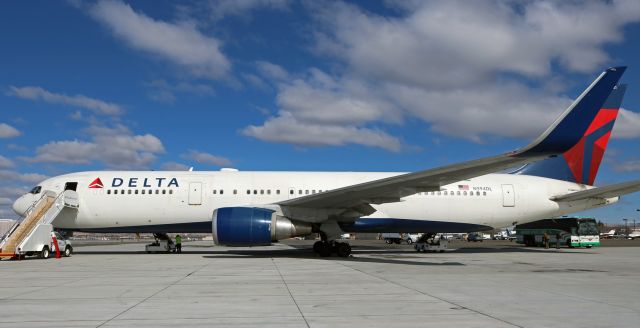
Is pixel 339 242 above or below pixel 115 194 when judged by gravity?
below

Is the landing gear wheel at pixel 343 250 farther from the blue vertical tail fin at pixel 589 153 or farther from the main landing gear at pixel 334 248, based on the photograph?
the blue vertical tail fin at pixel 589 153

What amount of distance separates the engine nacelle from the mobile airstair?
21.4 ft

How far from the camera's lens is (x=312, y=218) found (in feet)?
55.1

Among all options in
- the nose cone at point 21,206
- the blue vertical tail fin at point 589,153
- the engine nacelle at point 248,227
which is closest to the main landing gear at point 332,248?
the engine nacelle at point 248,227

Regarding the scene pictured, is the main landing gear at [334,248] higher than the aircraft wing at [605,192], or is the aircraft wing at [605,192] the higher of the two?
the aircraft wing at [605,192]

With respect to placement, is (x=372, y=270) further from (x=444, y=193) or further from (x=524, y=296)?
(x=444, y=193)

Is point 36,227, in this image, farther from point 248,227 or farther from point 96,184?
point 248,227

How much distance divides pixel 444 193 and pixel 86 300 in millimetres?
14908

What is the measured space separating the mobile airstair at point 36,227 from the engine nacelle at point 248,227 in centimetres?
651

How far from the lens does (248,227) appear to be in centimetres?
1564

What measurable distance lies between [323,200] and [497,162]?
5758 mm

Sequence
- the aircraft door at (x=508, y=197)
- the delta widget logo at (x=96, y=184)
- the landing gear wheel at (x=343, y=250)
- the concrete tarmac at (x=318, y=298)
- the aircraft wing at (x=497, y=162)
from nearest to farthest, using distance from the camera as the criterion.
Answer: the concrete tarmac at (x=318, y=298) → the aircraft wing at (x=497, y=162) → the landing gear wheel at (x=343, y=250) → the delta widget logo at (x=96, y=184) → the aircraft door at (x=508, y=197)

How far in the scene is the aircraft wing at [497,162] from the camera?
1180 centimetres

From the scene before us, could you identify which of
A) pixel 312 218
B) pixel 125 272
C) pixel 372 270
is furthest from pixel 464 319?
pixel 312 218
